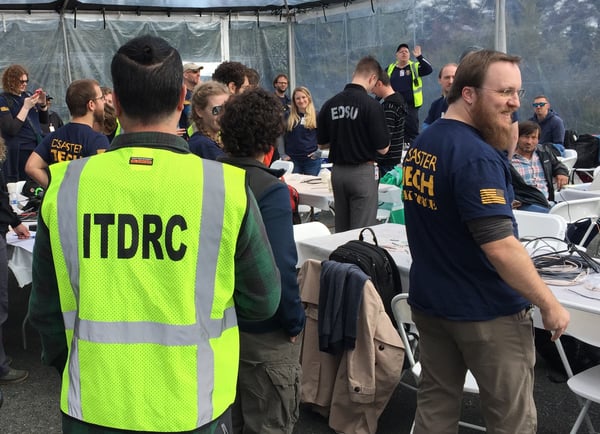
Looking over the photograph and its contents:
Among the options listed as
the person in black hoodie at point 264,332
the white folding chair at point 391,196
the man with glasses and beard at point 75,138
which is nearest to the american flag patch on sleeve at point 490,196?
the person in black hoodie at point 264,332

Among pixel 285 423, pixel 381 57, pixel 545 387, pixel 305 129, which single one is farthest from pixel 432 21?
pixel 285 423

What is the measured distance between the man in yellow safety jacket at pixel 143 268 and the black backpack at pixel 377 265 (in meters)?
1.61

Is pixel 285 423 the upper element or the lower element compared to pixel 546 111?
lower

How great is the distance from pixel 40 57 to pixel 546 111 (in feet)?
26.3

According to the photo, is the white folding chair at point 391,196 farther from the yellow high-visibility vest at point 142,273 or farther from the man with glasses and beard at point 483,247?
the yellow high-visibility vest at point 142,273

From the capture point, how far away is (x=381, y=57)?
1134 cm

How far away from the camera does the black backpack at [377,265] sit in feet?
9.37

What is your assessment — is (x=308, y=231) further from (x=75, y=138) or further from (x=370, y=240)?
(x=75, y=138)

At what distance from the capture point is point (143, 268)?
1.23m

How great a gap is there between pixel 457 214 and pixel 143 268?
41.6 inches

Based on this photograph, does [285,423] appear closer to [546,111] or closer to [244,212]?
[244,212]

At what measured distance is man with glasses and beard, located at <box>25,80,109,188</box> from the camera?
386 centimetres

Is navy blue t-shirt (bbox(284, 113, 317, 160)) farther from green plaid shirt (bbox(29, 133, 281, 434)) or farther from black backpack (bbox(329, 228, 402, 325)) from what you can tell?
green plaid shirt (bbox(29, 133, 281, 434))

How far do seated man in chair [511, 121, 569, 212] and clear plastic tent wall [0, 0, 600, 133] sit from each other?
4.31 meters
